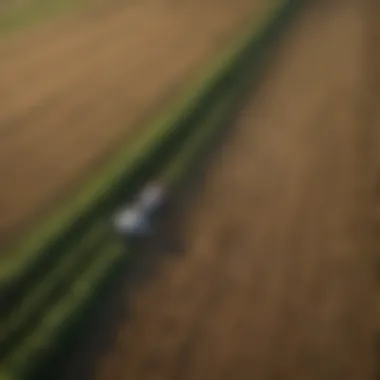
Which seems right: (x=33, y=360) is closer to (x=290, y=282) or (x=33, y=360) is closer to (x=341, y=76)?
(x=290, y=282)

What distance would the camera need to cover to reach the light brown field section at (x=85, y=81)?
0.90m

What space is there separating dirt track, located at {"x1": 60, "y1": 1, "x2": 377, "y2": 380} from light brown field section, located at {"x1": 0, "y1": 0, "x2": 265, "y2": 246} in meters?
0.19

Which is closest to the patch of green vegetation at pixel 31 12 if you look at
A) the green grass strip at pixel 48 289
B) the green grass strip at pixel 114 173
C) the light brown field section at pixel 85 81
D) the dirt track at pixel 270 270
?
the light brown field section at pixel 85 81

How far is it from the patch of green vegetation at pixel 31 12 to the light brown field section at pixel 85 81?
38mm

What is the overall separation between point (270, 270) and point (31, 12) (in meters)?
0.82

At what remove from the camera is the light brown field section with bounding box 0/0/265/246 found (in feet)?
2.94

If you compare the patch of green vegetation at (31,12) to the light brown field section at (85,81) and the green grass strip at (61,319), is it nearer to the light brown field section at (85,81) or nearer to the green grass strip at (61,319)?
the light brown field section at (85,81)

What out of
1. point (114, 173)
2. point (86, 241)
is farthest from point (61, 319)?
point (114, 173)

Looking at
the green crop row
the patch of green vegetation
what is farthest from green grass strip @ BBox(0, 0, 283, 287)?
the patch of green vegetation

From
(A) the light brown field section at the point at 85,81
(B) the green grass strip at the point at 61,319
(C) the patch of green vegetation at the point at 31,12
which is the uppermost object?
(C) the patch of green vegetation at the point at 31,12

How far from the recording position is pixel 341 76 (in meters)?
1.20

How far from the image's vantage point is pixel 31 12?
49.4 inches

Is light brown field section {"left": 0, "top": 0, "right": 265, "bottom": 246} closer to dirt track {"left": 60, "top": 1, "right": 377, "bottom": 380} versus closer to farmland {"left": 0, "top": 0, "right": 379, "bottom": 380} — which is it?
farmland {"left": 0, "top": 0, "right": 379, "bottom": 380}

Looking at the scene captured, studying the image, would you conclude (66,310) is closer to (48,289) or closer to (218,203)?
(48,289)
